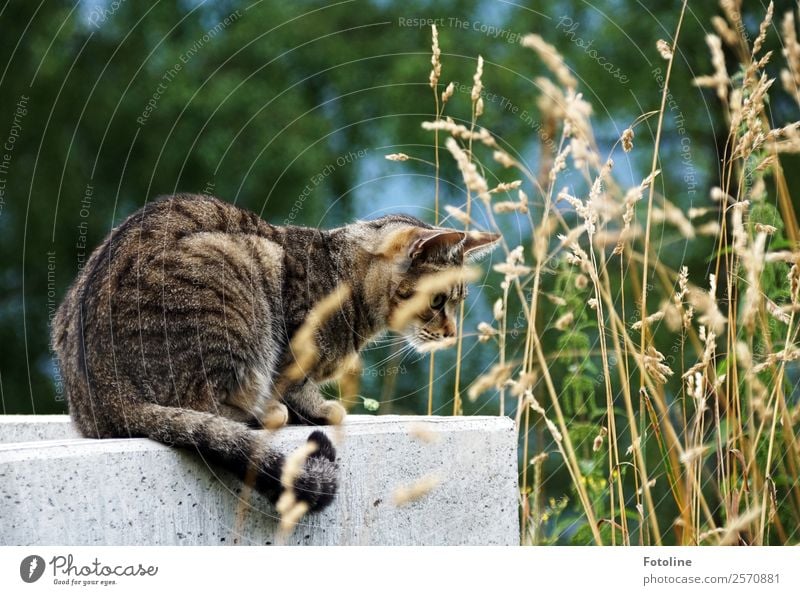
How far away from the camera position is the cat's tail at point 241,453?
1739mm

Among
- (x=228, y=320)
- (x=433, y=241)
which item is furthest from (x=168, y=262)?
(x=433, y=241)

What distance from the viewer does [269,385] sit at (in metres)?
2.13

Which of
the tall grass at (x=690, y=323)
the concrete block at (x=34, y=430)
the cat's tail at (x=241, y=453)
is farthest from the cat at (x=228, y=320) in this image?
the tall grass at (x=690, y=323)

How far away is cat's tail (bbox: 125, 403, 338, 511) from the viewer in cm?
174

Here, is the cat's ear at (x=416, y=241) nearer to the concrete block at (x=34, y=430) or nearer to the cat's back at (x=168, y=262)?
the cat's back at (x=168, y=262)

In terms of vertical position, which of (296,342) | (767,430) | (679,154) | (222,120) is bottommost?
(767,430)

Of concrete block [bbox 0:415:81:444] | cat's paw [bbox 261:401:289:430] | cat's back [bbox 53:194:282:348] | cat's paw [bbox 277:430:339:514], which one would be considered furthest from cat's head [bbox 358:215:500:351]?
concrete block [bbox 0:415:81:444]

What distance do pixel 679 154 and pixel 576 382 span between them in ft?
4.48

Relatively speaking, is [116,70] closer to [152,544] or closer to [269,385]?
[269,385]
